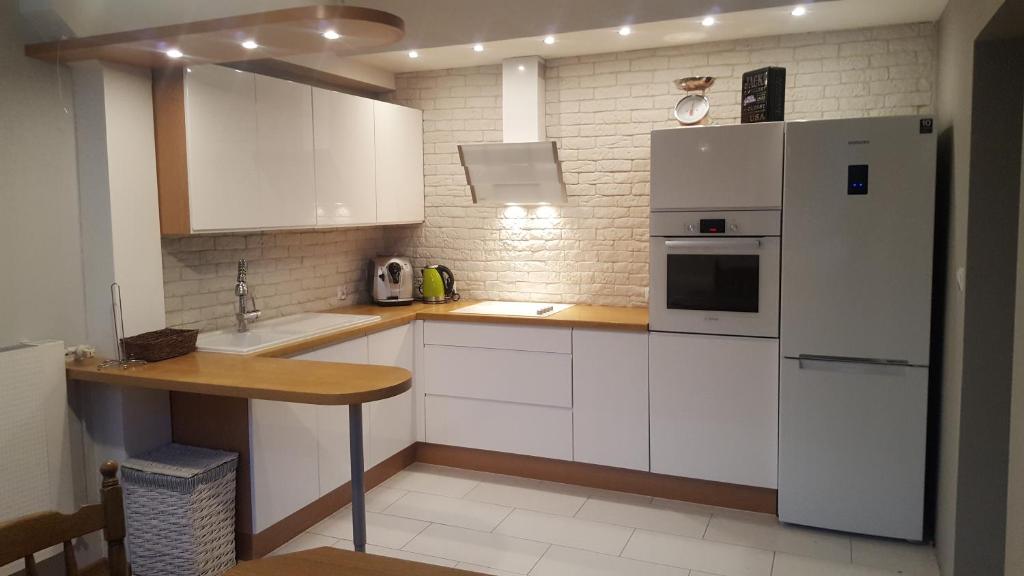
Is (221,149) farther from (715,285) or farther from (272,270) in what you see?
(715,285)

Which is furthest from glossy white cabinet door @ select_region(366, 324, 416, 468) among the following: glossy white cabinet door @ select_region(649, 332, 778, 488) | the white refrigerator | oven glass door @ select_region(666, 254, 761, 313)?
the white refrigerator

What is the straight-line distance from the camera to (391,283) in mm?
4684

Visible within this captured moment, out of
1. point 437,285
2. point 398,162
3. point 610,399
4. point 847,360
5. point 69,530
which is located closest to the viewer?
point 69,530

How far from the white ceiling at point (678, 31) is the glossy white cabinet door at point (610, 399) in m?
1.57

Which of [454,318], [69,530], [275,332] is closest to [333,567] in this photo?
[69,530]

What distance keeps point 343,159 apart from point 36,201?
1.56 metres

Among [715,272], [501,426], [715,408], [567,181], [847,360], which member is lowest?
[501,426]

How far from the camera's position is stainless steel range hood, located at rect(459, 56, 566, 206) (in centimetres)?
439

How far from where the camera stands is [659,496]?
399 cm

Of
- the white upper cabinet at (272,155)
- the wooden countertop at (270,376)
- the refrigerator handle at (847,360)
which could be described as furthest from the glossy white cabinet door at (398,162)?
the refrigerator handle at (847,360)

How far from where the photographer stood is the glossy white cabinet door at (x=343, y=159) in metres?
3.97

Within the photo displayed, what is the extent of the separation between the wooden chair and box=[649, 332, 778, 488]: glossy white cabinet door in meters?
2.77

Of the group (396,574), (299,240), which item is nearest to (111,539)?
(396,574)

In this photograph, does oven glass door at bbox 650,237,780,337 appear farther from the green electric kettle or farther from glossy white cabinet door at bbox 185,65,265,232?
glossy white cabinet door at bbox 185,65,265,232
